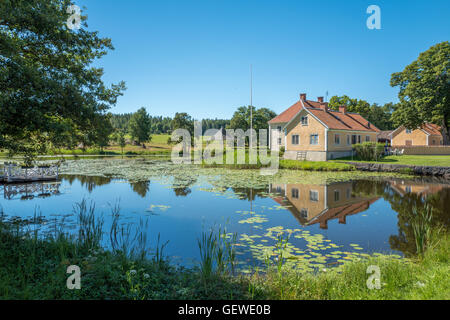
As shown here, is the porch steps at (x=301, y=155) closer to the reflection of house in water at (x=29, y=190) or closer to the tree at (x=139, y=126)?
the reflection of house in water at (x=29, y=190)

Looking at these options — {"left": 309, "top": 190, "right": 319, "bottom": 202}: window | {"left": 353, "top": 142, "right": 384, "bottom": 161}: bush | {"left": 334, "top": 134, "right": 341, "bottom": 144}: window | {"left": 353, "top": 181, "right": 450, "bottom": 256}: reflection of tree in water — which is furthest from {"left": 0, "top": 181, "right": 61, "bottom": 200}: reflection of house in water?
{"left": 353, "top": 142, "right": 384, "bottom": 161}: bush

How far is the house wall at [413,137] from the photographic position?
46531mm

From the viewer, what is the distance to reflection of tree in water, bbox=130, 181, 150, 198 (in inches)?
598

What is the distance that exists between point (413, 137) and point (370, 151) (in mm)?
25243

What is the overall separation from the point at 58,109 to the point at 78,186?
11.7 m

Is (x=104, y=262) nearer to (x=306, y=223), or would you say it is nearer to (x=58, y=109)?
(x=58, y=109)

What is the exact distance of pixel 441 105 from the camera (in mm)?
33531

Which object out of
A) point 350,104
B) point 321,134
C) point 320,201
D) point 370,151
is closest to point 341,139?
point 321,134

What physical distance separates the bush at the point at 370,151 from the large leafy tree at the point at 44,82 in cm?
2944

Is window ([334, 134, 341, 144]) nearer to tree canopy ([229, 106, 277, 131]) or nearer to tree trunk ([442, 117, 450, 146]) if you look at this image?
tree trunk ([442, 117, 450, 146])

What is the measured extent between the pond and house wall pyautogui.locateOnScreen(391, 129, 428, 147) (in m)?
35.7

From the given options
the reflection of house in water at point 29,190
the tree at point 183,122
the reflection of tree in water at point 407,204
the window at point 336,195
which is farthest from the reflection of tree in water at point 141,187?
the tree at point 183,122

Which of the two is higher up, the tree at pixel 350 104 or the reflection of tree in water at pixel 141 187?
the tree at pixel 350 104
